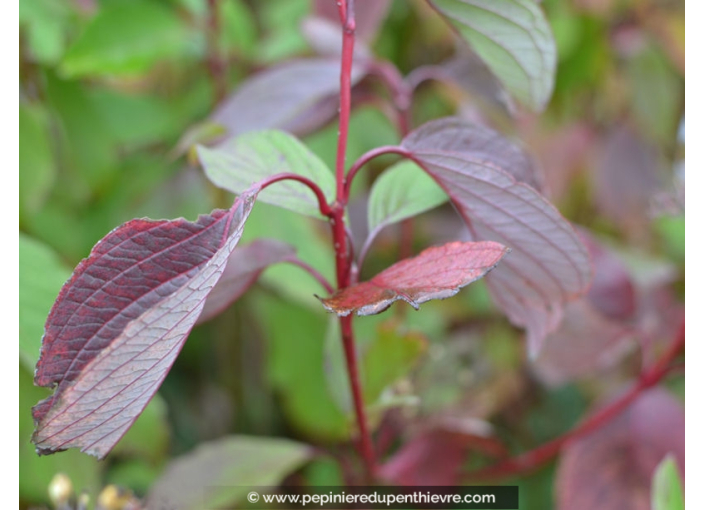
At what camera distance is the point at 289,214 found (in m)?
0.55

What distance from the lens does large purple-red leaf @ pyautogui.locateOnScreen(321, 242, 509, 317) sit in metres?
0.22

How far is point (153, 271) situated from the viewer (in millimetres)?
230

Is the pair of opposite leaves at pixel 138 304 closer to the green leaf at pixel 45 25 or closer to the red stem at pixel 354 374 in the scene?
the red stem at pixel 354 374

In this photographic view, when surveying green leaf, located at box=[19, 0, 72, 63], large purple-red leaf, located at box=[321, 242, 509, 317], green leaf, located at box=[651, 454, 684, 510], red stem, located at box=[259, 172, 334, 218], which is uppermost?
green leaf, located at box=[19, 0, 72, 63]

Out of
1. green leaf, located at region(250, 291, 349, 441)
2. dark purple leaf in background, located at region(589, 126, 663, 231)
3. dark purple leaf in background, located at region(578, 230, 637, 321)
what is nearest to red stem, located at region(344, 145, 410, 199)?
dark purple leaf in background, located at region(578, 230, 637, 321)

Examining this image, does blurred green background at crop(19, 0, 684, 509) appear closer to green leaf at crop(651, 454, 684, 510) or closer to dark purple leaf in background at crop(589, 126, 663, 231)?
dark purple leaf in background at crop(589, 126, 663, 231)

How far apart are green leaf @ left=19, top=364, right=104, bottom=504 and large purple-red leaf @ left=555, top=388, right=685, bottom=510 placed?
0.34 meters

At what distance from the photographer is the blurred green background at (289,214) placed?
51 cm

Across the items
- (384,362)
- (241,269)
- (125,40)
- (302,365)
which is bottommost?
(302,365)

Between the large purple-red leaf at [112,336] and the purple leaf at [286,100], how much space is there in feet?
0.71

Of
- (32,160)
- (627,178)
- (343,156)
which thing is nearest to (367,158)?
(343,156)

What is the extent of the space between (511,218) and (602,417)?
0.26m

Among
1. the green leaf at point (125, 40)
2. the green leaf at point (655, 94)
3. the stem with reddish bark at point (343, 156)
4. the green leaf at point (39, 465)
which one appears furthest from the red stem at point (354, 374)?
the green leaf at point (655, 94)

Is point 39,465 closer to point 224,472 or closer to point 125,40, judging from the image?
point 224,472
